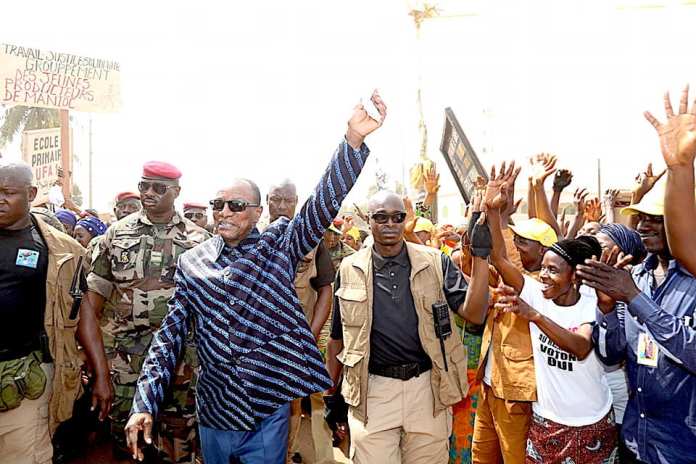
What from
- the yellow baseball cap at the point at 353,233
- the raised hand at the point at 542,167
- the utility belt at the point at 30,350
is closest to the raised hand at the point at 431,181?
the raised hand at the point at 542,167

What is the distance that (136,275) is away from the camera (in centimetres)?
391

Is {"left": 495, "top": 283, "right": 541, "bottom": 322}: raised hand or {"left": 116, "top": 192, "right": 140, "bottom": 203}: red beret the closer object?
{"left": 495, "top": 283, "right": 541, "bottom": 322}: raised hand

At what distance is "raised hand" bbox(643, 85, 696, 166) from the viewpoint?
2346 mm

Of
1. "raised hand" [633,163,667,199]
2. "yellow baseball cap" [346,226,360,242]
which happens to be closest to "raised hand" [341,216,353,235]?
"yellow baseball cap" [346,226,360,242]

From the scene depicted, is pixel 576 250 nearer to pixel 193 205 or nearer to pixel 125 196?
pixel 125 196

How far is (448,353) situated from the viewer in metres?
3.54

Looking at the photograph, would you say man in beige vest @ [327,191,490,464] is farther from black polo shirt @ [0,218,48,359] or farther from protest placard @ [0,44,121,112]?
protest placard @ [0,44,121,112]

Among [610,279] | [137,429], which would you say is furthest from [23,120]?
[610,279]

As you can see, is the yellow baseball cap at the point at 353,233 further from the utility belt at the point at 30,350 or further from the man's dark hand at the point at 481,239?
the utility belt at the point at 30,350

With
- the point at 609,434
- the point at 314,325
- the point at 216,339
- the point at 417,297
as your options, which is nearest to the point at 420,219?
the point at 314,325

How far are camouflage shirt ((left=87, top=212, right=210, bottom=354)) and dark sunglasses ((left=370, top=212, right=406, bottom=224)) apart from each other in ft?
4.34

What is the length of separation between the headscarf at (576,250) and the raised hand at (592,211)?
9.48 ft

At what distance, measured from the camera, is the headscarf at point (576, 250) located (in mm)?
3105

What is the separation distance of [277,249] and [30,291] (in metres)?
1.53
